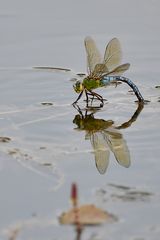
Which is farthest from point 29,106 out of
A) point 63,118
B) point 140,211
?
point 140,211

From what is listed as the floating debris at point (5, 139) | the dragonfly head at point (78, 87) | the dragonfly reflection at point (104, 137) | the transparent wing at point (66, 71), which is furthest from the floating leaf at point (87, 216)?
the transparent wing at point (66, 71)

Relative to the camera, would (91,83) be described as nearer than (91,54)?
Yes

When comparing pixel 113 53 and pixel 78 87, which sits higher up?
pixel 113 53

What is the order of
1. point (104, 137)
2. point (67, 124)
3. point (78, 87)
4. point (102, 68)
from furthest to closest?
point (102, 68), point (78, 87), point (67, 124), point (104, 137)

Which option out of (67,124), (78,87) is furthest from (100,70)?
(67,124)

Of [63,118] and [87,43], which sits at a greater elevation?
[87,43]

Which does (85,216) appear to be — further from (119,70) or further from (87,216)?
(119,70)

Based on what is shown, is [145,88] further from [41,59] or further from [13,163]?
[13,163]
